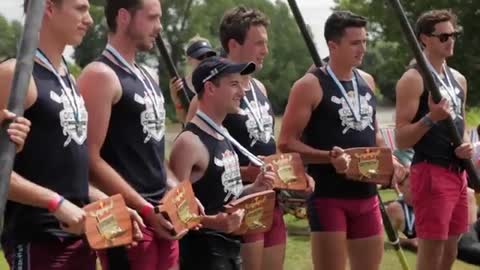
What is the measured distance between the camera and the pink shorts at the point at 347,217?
5219 millimetres

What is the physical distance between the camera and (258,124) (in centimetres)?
502

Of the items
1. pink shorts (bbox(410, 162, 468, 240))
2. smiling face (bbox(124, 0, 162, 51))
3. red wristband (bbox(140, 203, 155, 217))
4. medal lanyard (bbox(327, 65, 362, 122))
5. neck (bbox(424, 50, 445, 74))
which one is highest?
smiling face (bbox(124, 0, 162, 51))

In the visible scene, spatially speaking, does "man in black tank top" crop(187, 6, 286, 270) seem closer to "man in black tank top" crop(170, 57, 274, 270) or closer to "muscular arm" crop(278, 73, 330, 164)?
"muscular arm" crop(278, 73, 330, 164)

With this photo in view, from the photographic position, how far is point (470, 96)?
647 inches

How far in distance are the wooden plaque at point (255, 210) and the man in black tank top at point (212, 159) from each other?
0.06 meters

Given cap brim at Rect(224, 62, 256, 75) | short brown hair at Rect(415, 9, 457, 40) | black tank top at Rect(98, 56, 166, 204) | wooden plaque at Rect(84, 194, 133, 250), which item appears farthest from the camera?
short brown hair at Rect(415, 9, 457, 40)

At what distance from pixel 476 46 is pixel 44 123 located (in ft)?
43.7

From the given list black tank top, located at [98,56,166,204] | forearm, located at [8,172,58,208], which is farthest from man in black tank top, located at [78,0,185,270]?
forearm, located at [8,172,58,208]

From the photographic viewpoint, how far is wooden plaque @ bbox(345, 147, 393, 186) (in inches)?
200

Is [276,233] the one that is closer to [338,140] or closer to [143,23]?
[338,140]

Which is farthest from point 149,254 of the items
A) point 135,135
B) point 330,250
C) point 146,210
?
point 330,250

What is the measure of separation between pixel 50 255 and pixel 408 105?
284 centimetres

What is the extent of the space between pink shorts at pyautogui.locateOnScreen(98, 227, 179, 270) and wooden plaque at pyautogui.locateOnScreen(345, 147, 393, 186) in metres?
1.35

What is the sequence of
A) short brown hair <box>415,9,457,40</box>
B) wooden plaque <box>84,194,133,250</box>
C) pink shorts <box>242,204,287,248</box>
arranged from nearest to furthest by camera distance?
wooden plaque <box>84,194,133,250</box>
pink shorts <box>242,204,287,248</box>
short brown hair <box>415,9,457,40</box>
